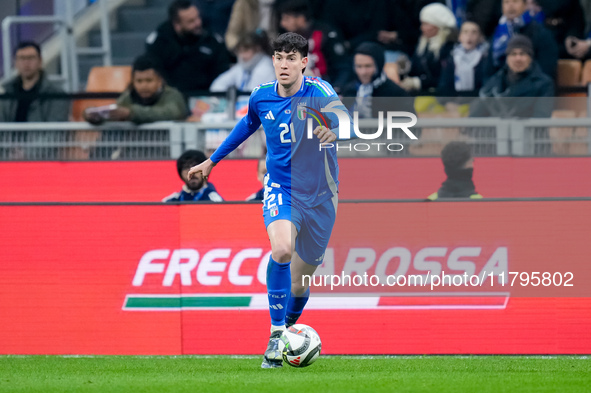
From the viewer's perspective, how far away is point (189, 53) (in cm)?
1268

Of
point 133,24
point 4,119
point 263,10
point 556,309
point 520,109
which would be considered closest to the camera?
point 556,309

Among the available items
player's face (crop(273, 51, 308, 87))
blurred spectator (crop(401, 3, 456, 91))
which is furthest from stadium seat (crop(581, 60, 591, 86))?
player's face (crop(273, 51, 308, 87))

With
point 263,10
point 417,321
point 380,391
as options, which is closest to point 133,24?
point 263,10

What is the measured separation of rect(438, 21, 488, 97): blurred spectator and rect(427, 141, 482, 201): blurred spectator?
2689 mm

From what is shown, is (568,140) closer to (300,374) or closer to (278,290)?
(278,290)

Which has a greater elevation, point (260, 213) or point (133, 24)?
point (133, 24)

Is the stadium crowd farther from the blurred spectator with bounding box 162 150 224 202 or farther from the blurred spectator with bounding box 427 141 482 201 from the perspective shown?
the blurred spectator with bounding box 162 150 224 202

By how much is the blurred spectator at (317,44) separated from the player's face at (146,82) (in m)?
1.68

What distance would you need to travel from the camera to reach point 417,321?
8.40 m

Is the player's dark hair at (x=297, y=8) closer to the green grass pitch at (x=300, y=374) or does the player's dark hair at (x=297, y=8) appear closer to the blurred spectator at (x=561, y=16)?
the blurred spectator at (x=561, y=16)

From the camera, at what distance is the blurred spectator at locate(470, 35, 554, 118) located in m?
10.5

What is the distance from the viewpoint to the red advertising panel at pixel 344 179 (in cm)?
960

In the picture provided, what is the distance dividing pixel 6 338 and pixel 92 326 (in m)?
0.74

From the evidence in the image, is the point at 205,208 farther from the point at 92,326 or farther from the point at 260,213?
the point at 92,326
